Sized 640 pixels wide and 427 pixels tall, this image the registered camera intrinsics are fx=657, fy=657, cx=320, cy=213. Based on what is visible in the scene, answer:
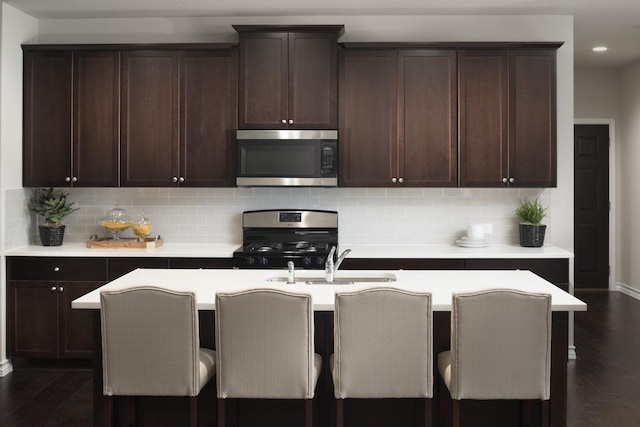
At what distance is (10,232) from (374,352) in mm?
3346

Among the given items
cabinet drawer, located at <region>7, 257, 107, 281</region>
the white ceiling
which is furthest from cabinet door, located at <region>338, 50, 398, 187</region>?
cabinet drawer, located at <region>7, 257, 107, 281</region>

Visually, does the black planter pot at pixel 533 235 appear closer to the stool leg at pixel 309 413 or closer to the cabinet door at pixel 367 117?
the cabinet door at pixel 367 117

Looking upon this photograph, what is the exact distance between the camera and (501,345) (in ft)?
→ 9.03

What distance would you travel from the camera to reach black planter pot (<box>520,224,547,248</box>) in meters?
5.07

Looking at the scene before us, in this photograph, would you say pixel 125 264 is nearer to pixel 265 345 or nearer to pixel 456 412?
pixel 265 345

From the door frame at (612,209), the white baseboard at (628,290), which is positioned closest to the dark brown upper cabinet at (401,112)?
the door frame at (612,209)

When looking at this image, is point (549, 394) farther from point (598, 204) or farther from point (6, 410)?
point (598, 204)

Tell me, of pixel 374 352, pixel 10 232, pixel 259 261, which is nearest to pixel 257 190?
pixel 259 261

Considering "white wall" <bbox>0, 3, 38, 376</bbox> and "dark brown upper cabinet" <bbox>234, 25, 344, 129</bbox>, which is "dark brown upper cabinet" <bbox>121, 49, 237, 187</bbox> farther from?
"white wall" <bbox>0, 3, 38, 376</bbox>

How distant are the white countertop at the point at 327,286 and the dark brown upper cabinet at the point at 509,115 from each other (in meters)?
1.40

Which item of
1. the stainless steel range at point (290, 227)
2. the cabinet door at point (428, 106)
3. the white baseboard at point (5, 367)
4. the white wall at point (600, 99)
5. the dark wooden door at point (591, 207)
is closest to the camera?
the white baseboard at point (5, 367)

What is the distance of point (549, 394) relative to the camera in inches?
110

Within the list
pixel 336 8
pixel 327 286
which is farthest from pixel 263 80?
pixel 327 286

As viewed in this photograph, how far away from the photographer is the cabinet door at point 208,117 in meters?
4.99
